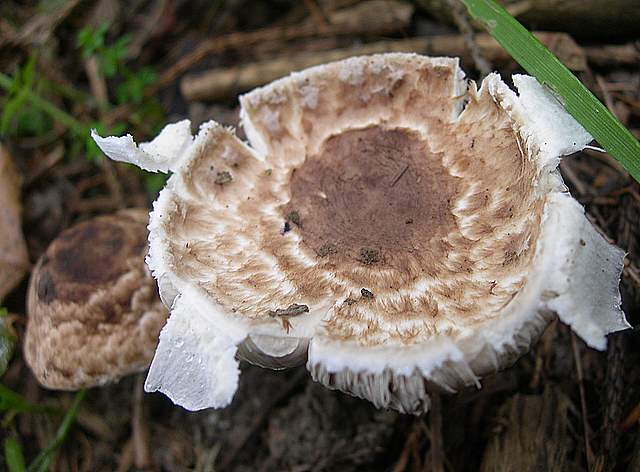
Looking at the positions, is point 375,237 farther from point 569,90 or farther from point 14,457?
point 14,457

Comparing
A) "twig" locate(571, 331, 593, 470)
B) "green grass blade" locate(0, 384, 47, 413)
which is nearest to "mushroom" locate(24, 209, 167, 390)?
"green grass blade" locate(0, 384, 47, 413)

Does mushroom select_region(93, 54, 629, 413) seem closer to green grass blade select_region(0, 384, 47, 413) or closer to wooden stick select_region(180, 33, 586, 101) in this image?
wooden stick select_region(180, 33, 586, 101)

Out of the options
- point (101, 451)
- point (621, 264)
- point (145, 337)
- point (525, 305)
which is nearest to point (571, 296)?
point (525, 305)

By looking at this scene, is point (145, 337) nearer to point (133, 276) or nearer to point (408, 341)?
point (133, 276)

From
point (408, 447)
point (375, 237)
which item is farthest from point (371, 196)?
point (408, 447)

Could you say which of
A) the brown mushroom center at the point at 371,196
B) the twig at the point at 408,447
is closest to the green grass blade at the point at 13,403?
the brown mushroom center at the point at 371,196

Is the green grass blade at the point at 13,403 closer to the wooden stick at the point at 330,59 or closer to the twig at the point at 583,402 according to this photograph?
the wooden stick at the point at 330,59
